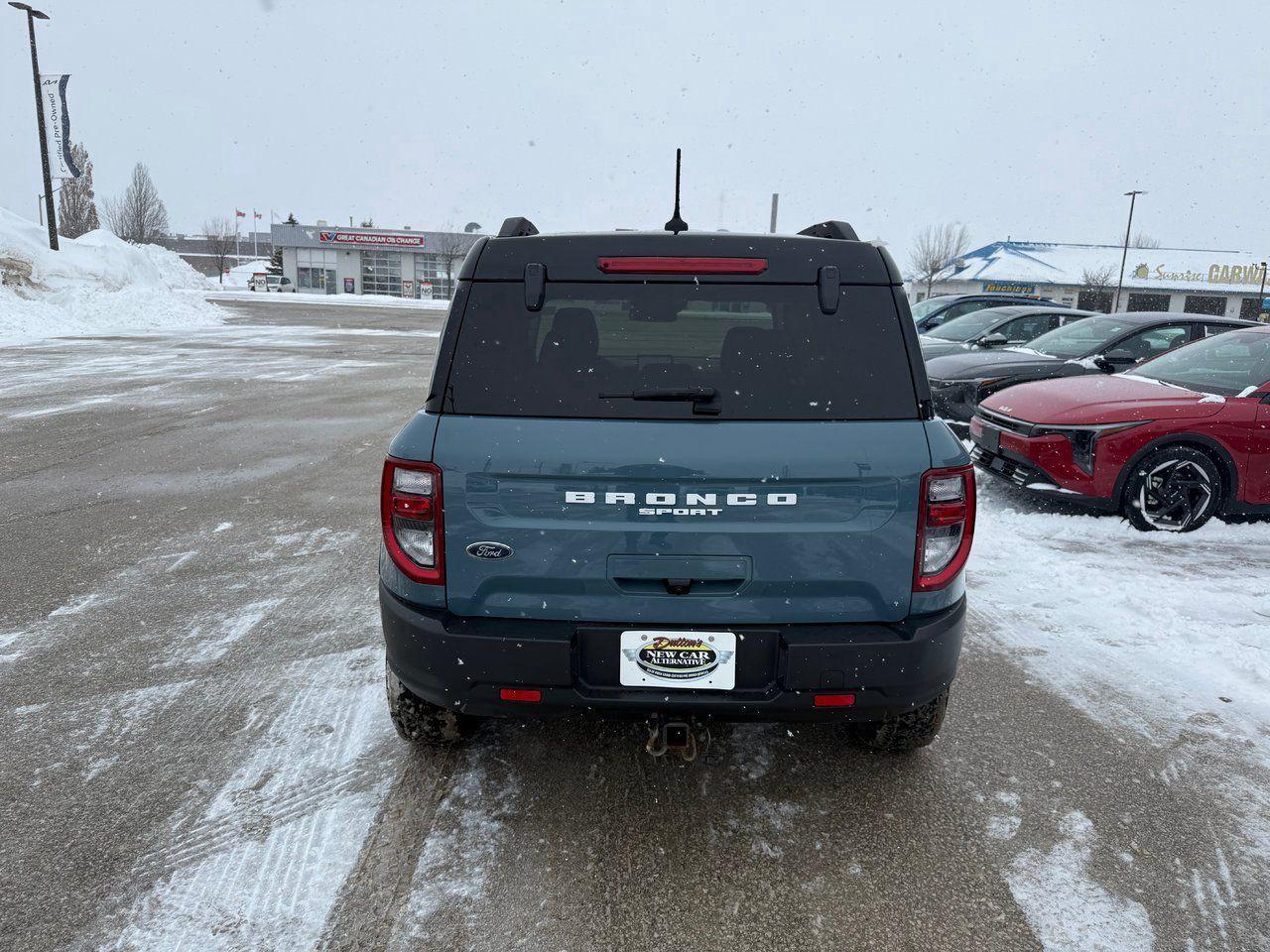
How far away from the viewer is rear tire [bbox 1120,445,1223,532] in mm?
6113

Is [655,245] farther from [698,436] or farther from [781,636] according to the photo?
[781,636]

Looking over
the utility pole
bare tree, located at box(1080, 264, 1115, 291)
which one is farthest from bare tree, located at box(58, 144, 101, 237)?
the utility pole

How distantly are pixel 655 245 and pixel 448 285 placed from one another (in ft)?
241

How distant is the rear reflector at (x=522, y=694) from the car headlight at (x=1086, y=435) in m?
5.21

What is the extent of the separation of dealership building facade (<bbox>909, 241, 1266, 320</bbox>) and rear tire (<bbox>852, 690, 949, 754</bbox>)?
57.5m

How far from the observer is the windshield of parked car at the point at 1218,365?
6.29 metres

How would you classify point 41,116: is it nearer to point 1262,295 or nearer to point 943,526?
point 943,526

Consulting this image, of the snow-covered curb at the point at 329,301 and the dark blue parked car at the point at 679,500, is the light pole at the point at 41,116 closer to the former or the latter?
the snow-covered curb at the point at 329,301

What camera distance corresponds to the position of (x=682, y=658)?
2430mm

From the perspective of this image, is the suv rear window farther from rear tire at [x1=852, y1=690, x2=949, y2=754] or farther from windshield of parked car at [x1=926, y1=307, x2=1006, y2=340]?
windshield of parked car at [x1=926, y1=307, x2=1006, y2=340]

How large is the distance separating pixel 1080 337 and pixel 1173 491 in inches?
155

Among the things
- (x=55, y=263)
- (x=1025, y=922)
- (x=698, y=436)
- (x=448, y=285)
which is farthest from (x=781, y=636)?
(x=448, y=285)

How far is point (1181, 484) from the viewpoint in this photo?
614cm

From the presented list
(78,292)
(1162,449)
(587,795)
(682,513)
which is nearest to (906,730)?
(587,795)
